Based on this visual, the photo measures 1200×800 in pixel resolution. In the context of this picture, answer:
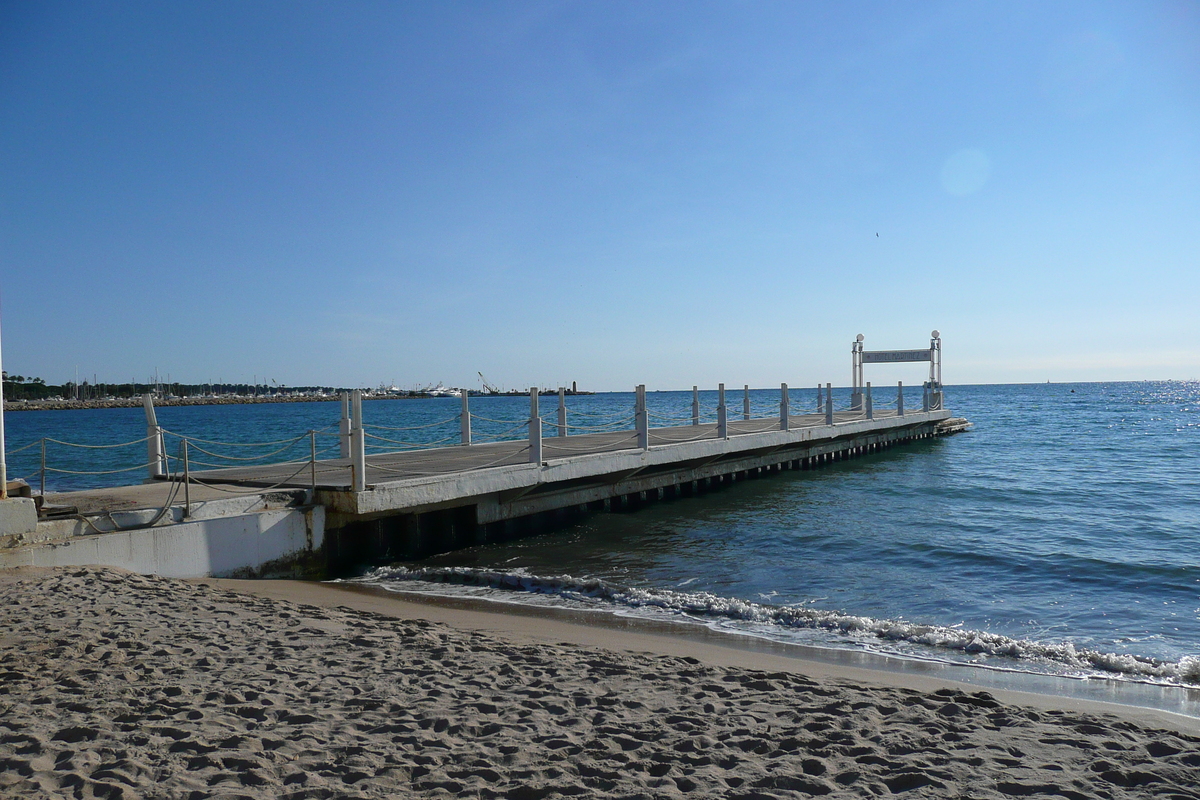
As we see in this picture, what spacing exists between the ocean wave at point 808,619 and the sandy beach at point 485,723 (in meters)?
1.54

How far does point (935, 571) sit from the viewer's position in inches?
460

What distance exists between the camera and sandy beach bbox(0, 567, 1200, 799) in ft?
12.9

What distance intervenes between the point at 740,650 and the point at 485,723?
362 centimetres

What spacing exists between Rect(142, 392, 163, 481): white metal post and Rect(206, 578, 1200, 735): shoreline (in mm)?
3776

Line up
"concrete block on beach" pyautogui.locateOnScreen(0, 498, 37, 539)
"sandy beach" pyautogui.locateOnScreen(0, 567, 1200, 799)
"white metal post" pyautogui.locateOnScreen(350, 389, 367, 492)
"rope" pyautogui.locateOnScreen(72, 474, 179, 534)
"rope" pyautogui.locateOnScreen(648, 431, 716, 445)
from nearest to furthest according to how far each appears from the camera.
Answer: "sandy beach" pyautogui.locateOnScreen(0, 567, 1200, 799) < "concrete block on beach" pyautogui.locateOnScreen(0, 498, 37, 539) < "rope" pyautogui.locateOnScreen(72, 474, 179, 534) < "white metal post" pyautogui.locateOnScreen(350, 389, 367, 492) < "rope" pyautogui.locateOnScreen(648, 431, 716, 445)

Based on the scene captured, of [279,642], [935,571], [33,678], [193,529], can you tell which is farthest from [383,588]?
[935,571]

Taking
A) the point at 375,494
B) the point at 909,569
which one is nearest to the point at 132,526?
the point at 375,494

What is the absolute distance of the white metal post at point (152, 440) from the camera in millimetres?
11758

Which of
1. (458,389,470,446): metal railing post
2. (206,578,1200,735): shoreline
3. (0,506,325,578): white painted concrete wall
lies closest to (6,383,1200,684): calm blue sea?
(206,578,1200,735): shoreline

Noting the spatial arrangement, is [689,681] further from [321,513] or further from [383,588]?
[321,513]

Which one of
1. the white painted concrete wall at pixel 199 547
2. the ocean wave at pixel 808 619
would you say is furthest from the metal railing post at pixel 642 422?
the white painted concrete wall at pixel 199 547

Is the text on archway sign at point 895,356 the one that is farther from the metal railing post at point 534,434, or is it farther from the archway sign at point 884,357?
the metal railing post at point 534,434

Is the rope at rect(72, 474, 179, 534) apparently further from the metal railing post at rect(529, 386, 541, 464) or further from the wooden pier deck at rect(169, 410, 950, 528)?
the metal railing post at rect(529, 386, 541, 464)

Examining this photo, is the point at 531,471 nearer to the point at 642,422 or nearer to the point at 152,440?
the point at 642,422
